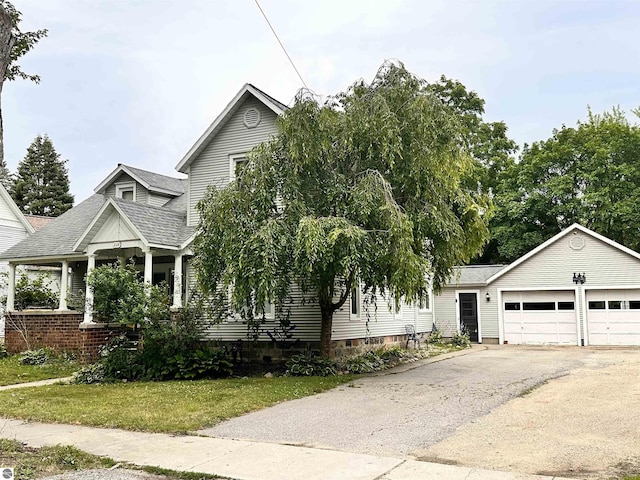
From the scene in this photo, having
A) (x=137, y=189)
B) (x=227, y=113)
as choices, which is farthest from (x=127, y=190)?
(x=227, y=113)

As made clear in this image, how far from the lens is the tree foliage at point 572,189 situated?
99.4 feet

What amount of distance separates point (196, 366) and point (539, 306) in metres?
14.6

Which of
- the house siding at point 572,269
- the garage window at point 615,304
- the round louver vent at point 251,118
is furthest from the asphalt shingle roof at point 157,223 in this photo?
the garage window at point 615,304

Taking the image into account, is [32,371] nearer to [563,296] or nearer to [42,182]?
[563,296]

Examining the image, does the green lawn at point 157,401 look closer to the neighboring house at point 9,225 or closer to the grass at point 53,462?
the grass at point 53,462

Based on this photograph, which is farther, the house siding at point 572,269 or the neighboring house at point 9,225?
the neighboring house at point 9,225

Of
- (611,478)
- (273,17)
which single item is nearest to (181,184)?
(273,17)

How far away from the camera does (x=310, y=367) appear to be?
549 inches

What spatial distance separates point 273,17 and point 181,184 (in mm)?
11485

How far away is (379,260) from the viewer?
468 inches

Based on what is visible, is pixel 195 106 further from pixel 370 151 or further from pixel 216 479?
pixel 216 479

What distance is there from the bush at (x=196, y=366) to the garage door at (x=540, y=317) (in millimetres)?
13240

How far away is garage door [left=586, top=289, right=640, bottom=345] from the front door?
171 inches

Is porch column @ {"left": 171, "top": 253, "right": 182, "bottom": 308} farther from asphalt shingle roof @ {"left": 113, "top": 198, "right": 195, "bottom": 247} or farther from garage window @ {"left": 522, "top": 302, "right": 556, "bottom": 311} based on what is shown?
garage window @ {"left": 522, "top": 302, "right": 556, "bottom": 311}
